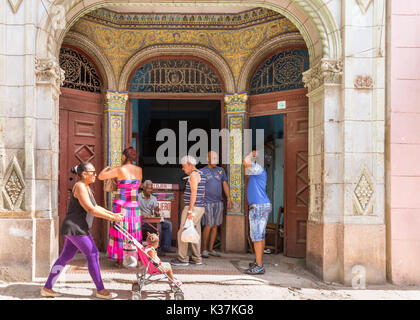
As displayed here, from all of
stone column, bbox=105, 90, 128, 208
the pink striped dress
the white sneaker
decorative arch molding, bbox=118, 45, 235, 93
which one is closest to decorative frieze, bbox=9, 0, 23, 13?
stone column, bbox=105, 90, 128, 208

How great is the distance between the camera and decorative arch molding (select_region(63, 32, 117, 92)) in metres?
7.11

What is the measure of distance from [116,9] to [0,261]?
16.2 ft

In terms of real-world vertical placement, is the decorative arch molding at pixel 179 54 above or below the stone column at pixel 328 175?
above

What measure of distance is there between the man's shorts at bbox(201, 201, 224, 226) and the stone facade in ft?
6.07

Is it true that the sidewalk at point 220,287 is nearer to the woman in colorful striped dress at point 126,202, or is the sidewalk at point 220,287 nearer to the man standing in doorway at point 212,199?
the woman in colorful striped dress at point 126,202

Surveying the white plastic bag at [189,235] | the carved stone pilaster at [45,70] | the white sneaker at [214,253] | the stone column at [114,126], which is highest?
the carved stone pilaster at [45,70]

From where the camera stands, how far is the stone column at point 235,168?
25.0 ft

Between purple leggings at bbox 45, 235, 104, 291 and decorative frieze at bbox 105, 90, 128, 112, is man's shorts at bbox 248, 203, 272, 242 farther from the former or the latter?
decorative frieze at bbox 105, 90, 128, 112

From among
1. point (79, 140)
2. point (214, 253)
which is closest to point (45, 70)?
point (79, 140)

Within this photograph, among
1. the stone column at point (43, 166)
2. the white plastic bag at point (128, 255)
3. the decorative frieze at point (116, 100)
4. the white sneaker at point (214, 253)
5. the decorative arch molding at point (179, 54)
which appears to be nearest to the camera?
the stone column at point (43, 166)

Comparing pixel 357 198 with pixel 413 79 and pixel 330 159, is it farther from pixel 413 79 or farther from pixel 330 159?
pixel 413 79

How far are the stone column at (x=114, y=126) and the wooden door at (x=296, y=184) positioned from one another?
128 inches

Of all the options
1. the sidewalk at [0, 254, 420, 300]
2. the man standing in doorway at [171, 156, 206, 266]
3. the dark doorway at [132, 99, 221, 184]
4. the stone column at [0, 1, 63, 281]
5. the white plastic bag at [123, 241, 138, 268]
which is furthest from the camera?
the dark doorway at [132, 99, 221, 184]

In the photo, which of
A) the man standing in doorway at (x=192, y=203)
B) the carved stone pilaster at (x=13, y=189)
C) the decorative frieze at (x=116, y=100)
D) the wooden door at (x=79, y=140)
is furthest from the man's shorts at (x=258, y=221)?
the decorative frieze at (x=116, y=100)
